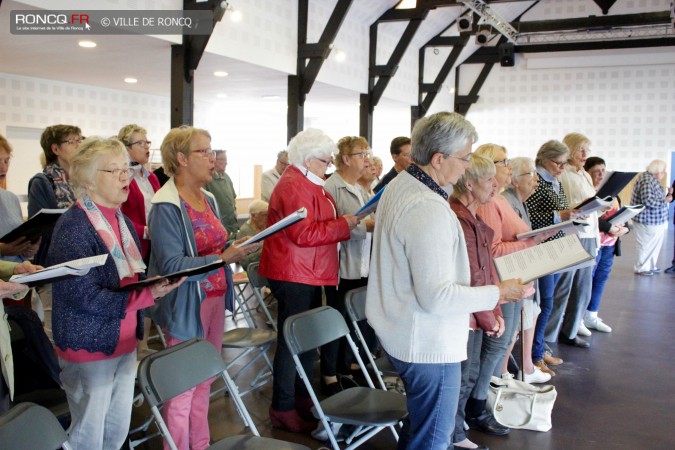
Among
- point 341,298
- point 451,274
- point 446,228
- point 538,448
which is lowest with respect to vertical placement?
point 538,448

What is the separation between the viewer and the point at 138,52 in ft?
22.9

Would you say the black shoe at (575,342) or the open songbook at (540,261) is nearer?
the open songbook at (540,261)

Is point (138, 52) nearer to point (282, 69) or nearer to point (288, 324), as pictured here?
point (282, 69)

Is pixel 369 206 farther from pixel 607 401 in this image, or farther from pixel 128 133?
pixel 607 401

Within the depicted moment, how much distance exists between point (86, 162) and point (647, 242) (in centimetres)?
813

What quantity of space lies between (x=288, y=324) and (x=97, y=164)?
1014mm

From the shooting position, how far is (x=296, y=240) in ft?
9.64

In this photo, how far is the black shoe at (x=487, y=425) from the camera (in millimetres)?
3320

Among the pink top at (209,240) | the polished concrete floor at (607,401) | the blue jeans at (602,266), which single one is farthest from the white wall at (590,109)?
the pink top at (209,240)

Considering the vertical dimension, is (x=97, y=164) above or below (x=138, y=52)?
below

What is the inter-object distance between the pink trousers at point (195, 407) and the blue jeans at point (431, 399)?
97 cm

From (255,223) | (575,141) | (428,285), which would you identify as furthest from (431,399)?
(575,141)

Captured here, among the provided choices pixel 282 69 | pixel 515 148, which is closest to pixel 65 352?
pixel 282 69

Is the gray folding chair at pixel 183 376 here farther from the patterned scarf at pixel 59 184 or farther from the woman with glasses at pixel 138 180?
the woman with glasses at pixel 138 180
